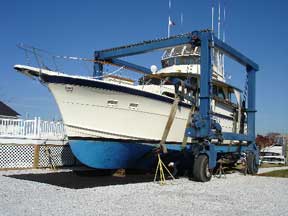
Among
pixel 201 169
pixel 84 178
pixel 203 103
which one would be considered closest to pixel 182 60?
pixel 203 103

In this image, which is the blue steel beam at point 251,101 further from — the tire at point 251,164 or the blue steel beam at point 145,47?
the blue steel beam at point 145,47

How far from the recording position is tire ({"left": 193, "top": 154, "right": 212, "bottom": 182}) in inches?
569

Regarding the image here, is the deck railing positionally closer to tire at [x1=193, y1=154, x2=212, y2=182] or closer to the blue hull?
the blue hull

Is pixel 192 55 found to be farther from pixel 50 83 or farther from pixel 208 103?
pixel 50 83

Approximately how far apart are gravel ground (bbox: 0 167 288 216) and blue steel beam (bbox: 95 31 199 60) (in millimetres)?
5571

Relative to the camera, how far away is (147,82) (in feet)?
56.1

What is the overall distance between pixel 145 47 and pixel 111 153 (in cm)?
525

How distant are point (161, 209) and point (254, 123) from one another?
12824 mm

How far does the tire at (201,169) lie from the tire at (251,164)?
504 centimetres

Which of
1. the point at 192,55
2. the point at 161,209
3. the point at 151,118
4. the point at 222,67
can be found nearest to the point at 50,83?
the point at 151,118

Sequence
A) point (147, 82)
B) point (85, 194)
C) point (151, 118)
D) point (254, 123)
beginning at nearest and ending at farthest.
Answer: point (85, 194), point (151, 118), point (147, 82), point (254, 123)

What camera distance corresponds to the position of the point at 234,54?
56.9 feet

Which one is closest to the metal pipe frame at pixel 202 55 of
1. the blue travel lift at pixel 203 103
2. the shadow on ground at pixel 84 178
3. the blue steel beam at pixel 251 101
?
the blue travel lift at pixel 203 103

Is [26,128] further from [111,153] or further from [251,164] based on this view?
[251,164]
